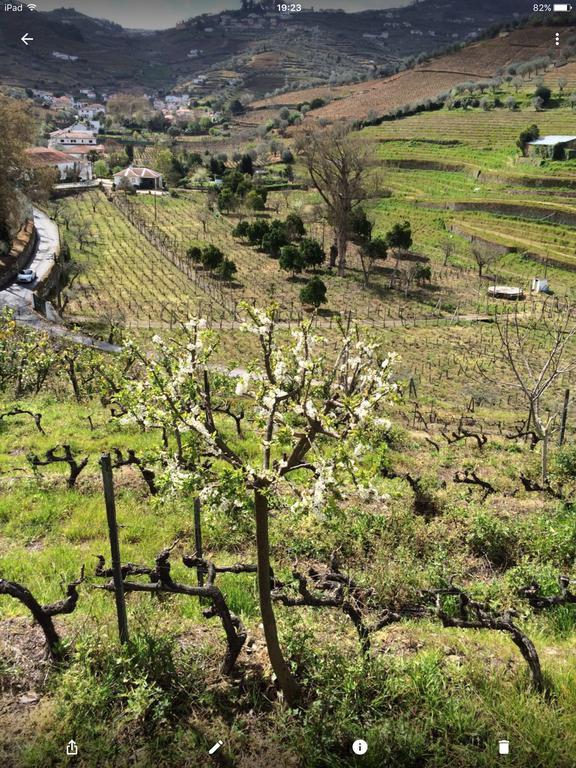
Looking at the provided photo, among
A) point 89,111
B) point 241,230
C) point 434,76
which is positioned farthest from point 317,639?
point 89,111

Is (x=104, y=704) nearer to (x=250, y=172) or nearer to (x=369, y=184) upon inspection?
(x=369, y=184)

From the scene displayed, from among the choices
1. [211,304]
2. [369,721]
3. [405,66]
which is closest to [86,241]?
[211,304]

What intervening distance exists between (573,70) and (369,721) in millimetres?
111666

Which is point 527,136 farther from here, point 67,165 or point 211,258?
point 67,165

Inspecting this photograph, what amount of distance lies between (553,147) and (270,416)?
64660mm

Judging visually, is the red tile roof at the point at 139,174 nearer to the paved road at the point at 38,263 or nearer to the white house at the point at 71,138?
the paved road at the point at 38,263

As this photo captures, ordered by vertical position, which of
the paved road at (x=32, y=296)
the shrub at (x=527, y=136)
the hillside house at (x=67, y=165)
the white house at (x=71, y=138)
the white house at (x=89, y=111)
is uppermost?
the white house at (x=89, y=111)

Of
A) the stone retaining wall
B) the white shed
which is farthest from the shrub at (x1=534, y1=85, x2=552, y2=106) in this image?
the stone retaining wall

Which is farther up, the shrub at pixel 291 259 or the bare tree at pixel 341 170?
the bare tree at pixel 341 170

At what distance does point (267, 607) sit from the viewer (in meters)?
3.61

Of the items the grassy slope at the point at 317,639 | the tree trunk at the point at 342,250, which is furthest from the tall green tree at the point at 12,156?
the grassy slope at the point at 317,639

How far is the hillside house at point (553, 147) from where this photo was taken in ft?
187

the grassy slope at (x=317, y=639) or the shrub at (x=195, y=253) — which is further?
the shrub at (x=195, y=253)

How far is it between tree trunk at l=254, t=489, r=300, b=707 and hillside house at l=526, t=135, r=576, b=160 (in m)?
64.4
